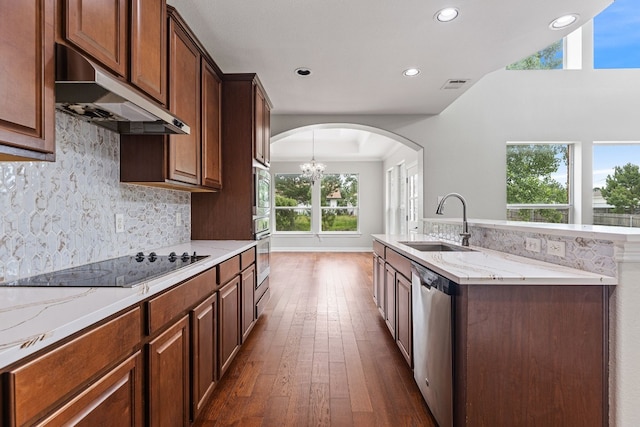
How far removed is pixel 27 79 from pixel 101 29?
532 mm

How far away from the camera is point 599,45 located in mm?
4883

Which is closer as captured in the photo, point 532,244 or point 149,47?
point 149,47

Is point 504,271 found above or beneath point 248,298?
above

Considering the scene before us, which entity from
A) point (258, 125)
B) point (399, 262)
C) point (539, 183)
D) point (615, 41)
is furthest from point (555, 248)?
point (615, 41)

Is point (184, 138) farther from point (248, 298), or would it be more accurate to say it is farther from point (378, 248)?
point (378, 248)

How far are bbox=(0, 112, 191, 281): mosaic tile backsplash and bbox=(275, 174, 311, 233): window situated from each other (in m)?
6.60

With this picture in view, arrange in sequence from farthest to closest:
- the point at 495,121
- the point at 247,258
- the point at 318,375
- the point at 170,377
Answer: the point at 495,121, the point at 247,258, the point at 318,375, the point at 170,377

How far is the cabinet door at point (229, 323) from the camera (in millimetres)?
2150

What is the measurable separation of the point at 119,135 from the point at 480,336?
2329 millimetres

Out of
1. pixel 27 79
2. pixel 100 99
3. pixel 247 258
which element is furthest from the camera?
pixel 247 258

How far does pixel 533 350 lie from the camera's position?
148cm

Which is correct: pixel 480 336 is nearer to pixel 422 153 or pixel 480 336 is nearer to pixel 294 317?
pixel 294 317

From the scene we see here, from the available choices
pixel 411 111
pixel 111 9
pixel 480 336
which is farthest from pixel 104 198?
pixel 411 111

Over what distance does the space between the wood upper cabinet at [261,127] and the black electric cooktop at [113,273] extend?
163 cm
